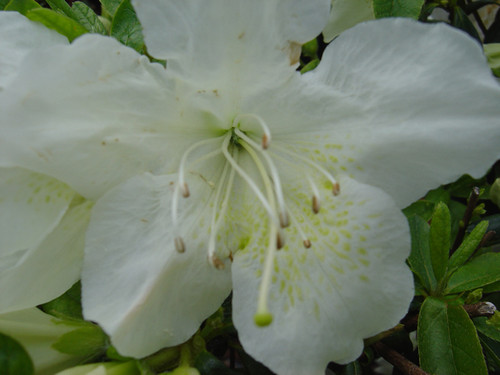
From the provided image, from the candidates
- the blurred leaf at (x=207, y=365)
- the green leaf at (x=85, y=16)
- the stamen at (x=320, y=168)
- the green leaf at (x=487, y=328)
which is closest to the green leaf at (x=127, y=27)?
the green leaf at (x=85, y=16)

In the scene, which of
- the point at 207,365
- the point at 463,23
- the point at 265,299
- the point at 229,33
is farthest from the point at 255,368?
the point at 463,23

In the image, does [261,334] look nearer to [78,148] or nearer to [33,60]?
[78,148]

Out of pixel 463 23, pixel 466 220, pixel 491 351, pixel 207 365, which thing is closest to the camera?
pixel 207 365

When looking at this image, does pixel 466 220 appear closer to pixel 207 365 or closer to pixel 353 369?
pixel 353 369

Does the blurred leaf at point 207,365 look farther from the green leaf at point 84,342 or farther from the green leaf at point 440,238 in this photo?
the green leaf at point 440,238

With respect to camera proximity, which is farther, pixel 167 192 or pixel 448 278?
pixel 448 278

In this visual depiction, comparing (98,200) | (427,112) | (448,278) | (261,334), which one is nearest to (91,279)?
(98,200)
